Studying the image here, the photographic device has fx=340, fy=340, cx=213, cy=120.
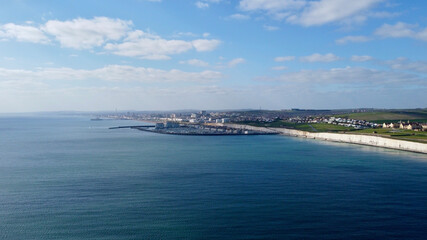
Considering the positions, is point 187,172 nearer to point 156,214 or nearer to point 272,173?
point 272,173

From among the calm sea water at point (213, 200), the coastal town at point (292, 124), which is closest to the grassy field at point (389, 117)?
the coastal town at point (292, 124)

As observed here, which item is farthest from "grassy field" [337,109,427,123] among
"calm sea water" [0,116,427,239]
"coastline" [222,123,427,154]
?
"calm sea water" [0,116,427,239]

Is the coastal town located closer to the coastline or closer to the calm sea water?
the coastline

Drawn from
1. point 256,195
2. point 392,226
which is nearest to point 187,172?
point 256,195

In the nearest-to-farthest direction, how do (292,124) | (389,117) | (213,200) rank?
1. (213,200)
2. (292,124)
3. (389,117)

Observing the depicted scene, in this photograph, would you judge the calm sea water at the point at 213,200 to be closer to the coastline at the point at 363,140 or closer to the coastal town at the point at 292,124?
the coastline at the point at 363,140

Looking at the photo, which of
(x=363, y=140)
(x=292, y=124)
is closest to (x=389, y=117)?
(x=292, y=124)

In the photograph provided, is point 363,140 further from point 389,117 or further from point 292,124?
point 389,117

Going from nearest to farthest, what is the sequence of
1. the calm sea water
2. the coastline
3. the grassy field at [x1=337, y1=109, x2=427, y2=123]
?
the calm sea water < the coastline < the grassy field at [x1=337, y1=109, x2=427, y2=123]
